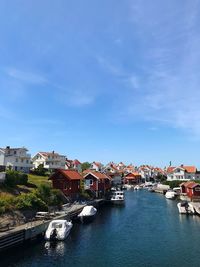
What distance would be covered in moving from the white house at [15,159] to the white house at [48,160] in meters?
15.2

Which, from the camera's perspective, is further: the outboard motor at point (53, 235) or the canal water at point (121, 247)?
the outboard motor at point (53, 235)

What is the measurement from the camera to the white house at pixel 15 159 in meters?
85.3

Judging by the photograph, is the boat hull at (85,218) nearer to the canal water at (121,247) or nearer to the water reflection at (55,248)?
the canal water at (121,247)

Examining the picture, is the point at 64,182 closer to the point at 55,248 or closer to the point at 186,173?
the point at 55,248

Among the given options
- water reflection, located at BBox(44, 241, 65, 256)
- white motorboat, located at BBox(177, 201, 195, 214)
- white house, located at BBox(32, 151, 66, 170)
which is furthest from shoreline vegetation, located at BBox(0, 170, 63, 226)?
white house, located at BBox(32, 151, 66, 170)

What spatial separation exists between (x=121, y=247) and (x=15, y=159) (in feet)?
186

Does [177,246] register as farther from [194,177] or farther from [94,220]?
[194,177]

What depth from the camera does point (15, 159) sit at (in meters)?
85.8

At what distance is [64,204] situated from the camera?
5972 centimetres

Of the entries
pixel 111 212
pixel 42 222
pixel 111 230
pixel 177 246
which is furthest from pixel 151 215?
pixel 42 222

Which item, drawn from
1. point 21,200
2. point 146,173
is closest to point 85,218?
point 21,200

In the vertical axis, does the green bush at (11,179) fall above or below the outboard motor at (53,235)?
above

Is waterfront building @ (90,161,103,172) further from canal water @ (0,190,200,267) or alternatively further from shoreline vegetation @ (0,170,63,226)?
canal water @ (0,190,200,267)

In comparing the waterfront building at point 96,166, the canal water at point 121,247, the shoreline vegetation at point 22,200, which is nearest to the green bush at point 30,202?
the shoreline vegetation at point 22,200
